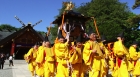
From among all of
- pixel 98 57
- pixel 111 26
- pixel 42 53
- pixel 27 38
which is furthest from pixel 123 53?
pixel 27 38

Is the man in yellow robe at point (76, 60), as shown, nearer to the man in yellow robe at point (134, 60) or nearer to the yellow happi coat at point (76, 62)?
the yellow happi coat at point (76, 62)

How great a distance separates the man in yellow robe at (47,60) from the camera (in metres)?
9.80

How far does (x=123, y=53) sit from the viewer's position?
8688mm

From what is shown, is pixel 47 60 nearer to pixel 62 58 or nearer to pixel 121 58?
pixel 62 58

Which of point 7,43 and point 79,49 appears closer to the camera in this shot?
point 79,49

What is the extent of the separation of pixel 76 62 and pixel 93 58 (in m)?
0.63

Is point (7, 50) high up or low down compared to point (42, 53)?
up

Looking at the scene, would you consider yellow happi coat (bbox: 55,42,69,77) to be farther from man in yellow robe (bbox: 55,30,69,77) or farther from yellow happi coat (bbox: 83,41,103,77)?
yellow happi coat (bbox: 83,41,103,77)

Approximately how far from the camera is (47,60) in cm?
989

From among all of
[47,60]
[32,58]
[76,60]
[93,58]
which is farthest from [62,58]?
[32,58]

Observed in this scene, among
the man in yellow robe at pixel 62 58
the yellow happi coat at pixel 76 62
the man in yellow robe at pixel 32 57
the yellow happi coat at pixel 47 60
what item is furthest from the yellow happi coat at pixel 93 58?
the man in yellow robe at pixel 32 57

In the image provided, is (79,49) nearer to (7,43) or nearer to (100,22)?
(100,22)

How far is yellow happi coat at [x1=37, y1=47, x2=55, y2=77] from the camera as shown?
32.1 feet

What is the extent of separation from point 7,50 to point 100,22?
1818 centimetres
